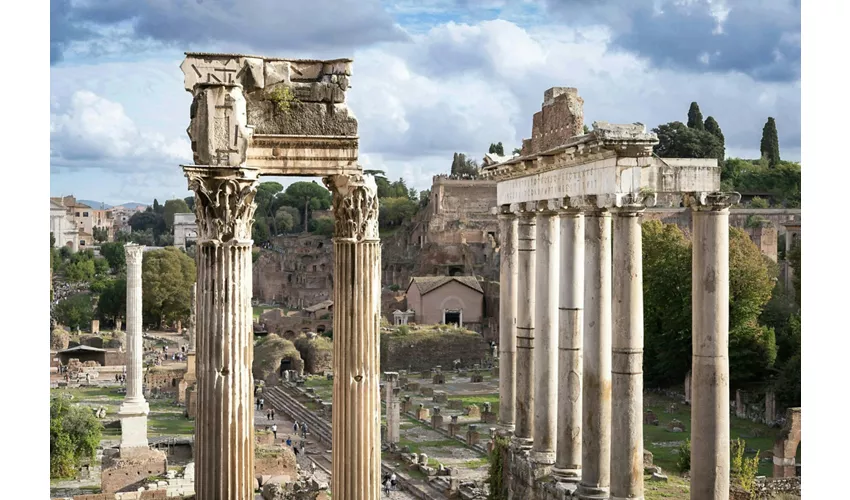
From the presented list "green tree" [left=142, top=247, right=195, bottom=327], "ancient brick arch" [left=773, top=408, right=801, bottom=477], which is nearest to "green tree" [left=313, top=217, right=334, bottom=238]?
"green tree" [left=142, top=247, right=195, bottom=327]

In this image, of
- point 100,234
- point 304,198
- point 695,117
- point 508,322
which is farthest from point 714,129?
point 100,234

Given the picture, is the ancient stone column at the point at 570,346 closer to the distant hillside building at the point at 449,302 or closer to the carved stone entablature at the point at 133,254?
the carved stone entablature at the point at 133,254

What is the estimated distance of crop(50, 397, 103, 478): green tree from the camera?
2262cm

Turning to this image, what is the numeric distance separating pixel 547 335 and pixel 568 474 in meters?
1.71

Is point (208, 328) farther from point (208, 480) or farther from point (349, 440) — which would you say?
point (349, 440)

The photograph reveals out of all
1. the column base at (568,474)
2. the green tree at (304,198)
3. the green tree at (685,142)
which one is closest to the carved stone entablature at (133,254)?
the column base at (568,474)

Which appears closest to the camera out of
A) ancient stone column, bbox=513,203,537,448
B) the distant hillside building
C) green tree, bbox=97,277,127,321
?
ancient stone column, bbox=513,203,537,448

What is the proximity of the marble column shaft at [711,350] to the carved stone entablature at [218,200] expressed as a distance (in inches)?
207

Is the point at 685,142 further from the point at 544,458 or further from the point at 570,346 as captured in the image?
the point at 570,346

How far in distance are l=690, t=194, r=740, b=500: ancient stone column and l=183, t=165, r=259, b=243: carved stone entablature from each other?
207 inches

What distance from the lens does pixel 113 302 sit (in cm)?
5456

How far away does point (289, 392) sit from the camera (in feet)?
119

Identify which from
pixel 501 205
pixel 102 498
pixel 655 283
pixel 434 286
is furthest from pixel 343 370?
pixel 434 286

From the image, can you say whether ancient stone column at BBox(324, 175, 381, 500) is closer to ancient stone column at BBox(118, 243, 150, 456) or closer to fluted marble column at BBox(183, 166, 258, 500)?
fluted marble column at BBox(183, 166, 258, 500)
